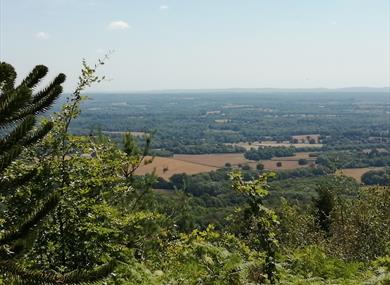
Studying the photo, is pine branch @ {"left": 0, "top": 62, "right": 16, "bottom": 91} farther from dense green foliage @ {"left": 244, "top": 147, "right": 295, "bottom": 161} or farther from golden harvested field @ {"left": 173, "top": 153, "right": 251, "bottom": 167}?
dense green foliage @ {"left": 244, "top": 147, "right": 295, "bottom": 161}

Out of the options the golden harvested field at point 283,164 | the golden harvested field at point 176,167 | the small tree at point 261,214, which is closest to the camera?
the small tree at point 261,214

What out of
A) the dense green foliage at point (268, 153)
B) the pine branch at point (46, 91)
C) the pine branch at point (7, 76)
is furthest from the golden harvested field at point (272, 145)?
the pine branch at point (7, 76)

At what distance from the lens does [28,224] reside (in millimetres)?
5008

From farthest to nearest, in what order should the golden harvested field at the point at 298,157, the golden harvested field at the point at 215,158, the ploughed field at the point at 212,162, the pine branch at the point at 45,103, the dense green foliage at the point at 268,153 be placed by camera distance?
the dense green foliage at the point at 268,153, the golden harvested field at the point at 298,157, the golden harvested field at the point at 215,158, the ploughed field at the point at 212,162, the pine branch at the point at 45,103

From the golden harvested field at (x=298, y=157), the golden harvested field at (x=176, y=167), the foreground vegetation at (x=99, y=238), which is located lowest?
the golden harvested field at (x=298, y=157)

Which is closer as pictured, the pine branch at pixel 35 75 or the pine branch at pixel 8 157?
the pine branch at pixel 8 157

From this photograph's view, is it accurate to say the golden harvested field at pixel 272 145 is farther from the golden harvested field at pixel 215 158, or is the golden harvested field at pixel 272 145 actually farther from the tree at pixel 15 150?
the tree at pixel 15 150

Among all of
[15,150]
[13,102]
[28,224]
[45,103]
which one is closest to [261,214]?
[45,103]

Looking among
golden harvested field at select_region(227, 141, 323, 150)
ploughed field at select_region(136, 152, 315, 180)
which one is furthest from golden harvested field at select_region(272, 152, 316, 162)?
golden harvested field at select_region(227, 141, 323, 150)

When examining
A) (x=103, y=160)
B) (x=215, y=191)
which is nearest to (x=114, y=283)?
(x=103, y=160)

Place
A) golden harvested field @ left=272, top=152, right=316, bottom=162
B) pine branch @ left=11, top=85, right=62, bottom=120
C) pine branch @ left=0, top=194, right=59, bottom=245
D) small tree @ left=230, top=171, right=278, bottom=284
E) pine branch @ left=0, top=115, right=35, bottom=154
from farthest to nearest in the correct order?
golden harvested field @ left=272, top=152, right=316, bottom=162, small tree @ left=230, top=171, right=278, bottom=284, pine branch @ left=11, top=85, right=62, bottom=120, pine branch @ left=0, top=194, right=59, bottom=245, pine branch @ left=0, top=115, right=35, bottom=154

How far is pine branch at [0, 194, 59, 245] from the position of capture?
16.3 ft

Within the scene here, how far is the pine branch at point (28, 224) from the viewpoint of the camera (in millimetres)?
4977

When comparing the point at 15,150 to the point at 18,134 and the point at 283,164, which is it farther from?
the point at 283,164
